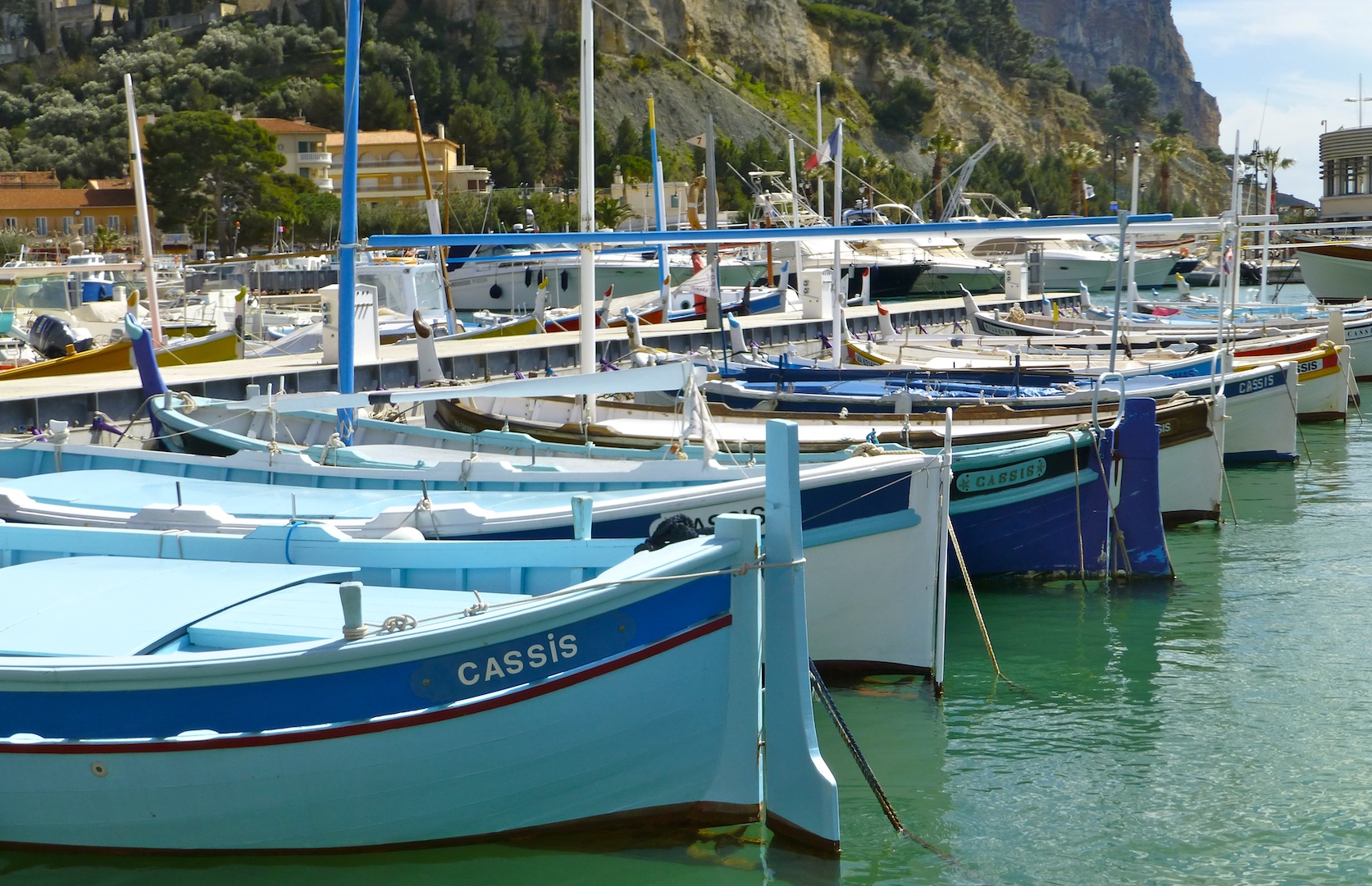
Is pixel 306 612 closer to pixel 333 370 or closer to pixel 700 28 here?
pixel 333 370

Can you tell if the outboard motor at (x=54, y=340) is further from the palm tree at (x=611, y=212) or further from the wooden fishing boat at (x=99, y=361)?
the palm tree at (x=611, y=212)

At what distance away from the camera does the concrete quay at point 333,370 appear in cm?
1745

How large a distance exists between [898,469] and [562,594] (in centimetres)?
400

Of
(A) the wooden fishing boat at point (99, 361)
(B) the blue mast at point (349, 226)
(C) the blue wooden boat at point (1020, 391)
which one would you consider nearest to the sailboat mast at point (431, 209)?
(A) the wooden fishing boat at point (99, 361)

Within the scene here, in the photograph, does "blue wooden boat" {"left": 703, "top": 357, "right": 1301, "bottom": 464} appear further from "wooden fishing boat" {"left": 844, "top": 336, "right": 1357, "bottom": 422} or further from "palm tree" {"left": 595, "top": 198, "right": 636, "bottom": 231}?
"palm tree" {"left": 595, "top": 198, "right": 636, "bottom": 231}

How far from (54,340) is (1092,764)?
22.7m

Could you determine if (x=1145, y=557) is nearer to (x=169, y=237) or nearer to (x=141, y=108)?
(x=169, y=237)

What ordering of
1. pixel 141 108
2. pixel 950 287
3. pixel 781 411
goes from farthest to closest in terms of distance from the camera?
pixel 141 108
pixel 950 287
pixel 781 411

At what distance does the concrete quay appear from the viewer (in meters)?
17.5

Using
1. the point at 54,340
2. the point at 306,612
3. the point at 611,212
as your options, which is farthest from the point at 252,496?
the point at 611,212

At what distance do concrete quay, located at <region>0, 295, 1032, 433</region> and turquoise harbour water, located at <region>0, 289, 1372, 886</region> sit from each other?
9413 millimetres

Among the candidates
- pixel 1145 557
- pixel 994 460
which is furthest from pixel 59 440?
pixel 1145 557

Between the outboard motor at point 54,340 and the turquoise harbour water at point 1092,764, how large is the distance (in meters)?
19.3

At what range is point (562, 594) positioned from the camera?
6.30m
